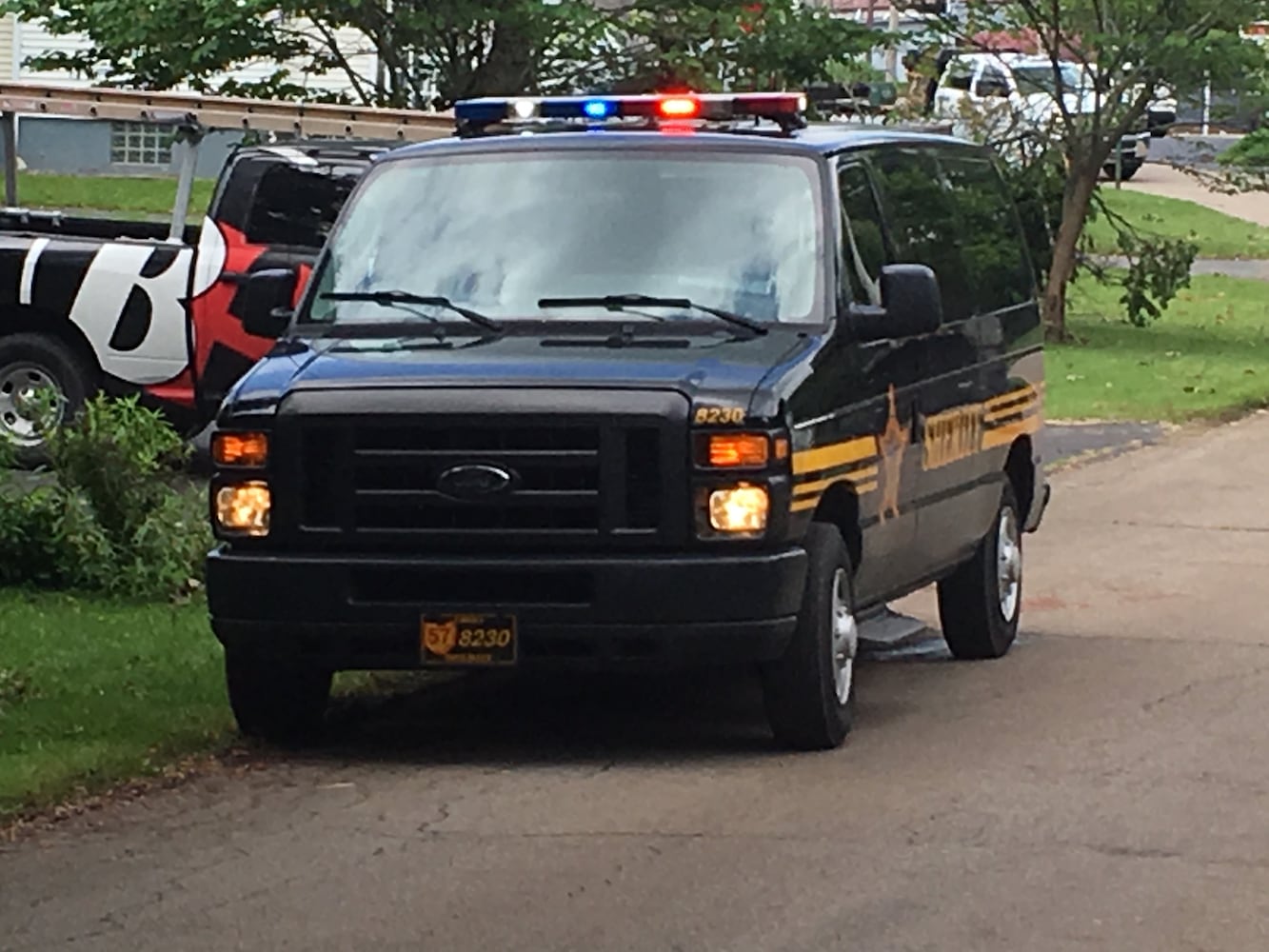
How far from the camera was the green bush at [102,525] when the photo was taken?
40.5 feet

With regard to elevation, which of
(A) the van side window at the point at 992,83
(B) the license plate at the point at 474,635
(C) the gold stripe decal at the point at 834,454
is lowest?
(B) the license plate at the point at 474,635

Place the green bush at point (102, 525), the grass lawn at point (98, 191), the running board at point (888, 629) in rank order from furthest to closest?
1. the grass lawn at point (98, 191)
2. the green bush at point (102, 525)
3. the running board at point (888, 629)

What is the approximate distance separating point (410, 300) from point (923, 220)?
2.22 meters

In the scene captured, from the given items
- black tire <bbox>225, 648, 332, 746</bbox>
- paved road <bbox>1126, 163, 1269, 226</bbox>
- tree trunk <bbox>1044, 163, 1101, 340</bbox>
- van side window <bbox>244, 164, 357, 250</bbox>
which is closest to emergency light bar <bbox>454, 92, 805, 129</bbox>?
→ black tire <bbox>225, 648, 332, 746</bbox>

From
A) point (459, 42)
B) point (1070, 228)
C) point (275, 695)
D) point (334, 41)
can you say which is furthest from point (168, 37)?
point (275, 695)

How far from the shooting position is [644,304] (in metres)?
9.60

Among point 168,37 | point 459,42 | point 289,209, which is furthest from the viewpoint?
point 459,42

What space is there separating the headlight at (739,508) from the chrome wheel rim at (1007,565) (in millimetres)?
3005

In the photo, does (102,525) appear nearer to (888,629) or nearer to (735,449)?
(888,629)

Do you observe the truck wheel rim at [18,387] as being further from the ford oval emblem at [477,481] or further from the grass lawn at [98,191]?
the grass lawn at [98,191]

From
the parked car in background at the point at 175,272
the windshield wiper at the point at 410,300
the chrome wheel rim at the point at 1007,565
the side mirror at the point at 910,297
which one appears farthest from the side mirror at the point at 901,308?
the parked car in background at the point at 175,272

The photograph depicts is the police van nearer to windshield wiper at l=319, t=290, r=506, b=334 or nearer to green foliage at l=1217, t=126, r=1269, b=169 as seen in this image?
windshield wiper at l=319, t=290, r=506, b=334

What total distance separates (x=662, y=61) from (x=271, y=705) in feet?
49.4

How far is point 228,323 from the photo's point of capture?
1641cm
